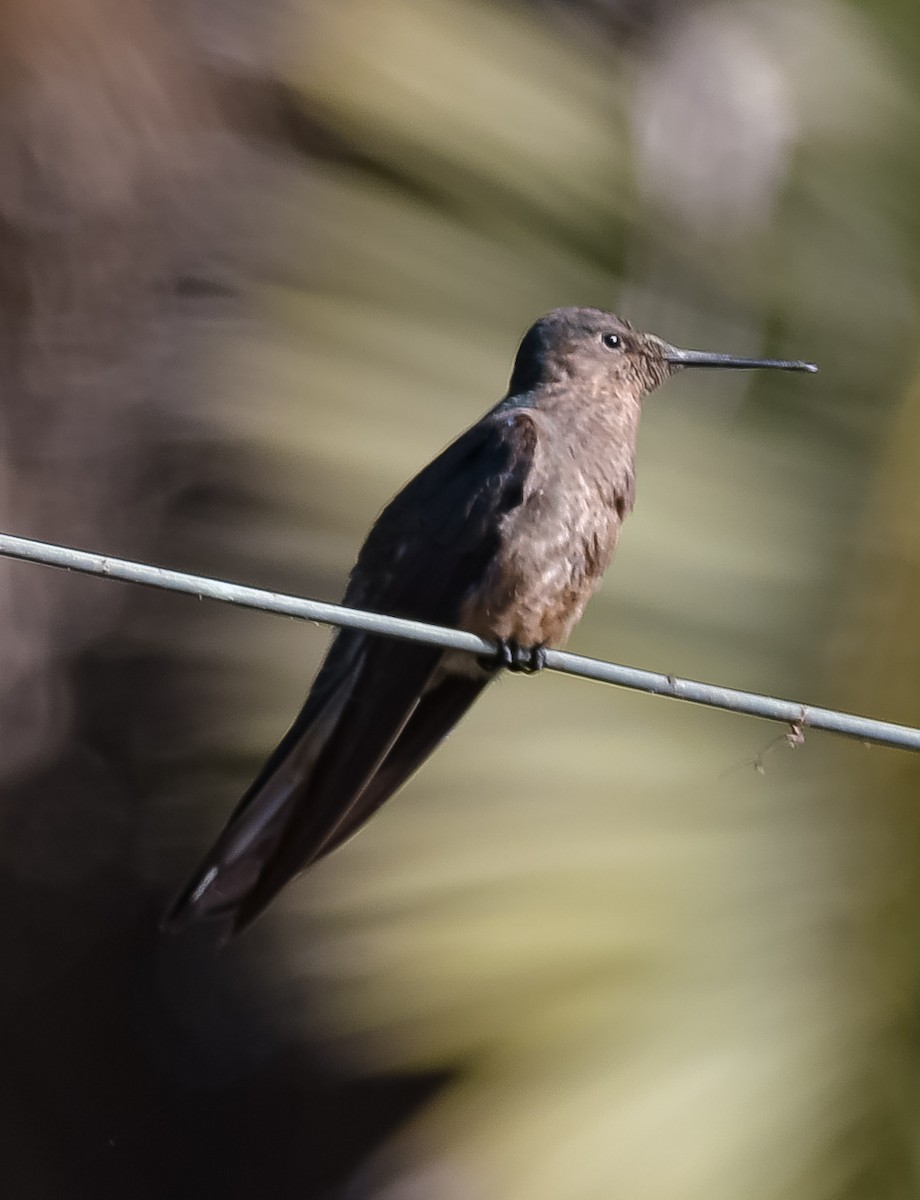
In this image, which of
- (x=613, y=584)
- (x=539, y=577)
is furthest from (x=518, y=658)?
(x=613, y=584)

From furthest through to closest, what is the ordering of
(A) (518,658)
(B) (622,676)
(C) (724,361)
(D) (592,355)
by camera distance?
1. (D) (592,355)
2. (C) (724,361)
3. (A) (518,658)
4. (B) (622,676)

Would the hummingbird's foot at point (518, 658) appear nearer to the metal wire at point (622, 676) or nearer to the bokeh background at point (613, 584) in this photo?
the bokeh background at point (613, 584)

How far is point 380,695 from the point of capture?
2941mm

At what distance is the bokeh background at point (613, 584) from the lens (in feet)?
9.97

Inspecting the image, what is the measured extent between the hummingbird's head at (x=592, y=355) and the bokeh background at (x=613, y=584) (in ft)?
0.28

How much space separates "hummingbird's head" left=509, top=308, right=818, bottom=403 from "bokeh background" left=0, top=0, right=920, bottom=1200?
9 cm

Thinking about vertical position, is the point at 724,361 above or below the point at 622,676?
above

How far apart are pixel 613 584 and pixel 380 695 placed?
625 millimetres

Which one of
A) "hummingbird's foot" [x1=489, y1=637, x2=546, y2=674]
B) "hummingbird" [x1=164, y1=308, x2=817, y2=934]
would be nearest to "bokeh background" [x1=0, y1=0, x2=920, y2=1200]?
"hummingbird" [x1=164, y1=308, x2=817, y2=934]

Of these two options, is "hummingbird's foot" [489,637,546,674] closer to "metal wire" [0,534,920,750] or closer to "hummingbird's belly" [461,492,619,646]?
"hummingbird's belly" [461,492,619,646]

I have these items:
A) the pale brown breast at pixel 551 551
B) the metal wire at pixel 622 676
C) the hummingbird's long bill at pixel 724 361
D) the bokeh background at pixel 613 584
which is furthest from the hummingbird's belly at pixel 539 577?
the metal wire at pixel 622 676

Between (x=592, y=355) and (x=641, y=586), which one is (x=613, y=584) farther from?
(x=592, y=355)

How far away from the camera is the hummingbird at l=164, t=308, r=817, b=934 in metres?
2.83

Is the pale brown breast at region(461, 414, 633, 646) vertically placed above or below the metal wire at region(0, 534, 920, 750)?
above
